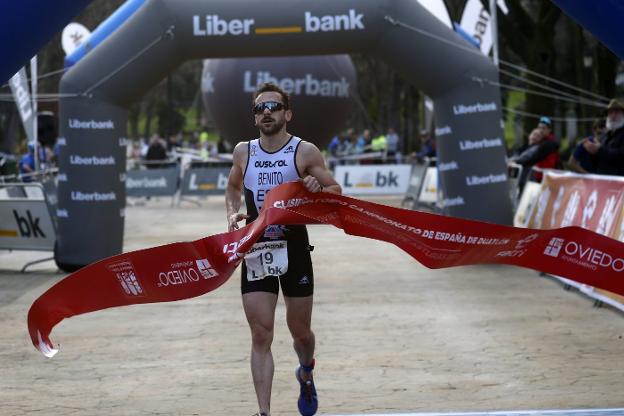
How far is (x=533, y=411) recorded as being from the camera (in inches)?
250

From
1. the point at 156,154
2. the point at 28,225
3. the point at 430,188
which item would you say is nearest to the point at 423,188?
the point at 430,188

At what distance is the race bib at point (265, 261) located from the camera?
6227 millimetres

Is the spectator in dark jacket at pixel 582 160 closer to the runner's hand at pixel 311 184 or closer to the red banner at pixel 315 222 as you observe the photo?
the red banner at pixel 315 222

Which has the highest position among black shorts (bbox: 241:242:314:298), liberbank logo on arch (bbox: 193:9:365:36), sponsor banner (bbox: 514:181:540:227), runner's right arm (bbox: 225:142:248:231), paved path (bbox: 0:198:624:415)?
liberbank logo on arch (bbox: 193:9:365:36)

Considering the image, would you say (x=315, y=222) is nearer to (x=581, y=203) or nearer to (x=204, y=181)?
(x=581, y=203)

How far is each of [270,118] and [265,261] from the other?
0.82 metres

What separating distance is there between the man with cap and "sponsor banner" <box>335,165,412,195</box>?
52.6ft

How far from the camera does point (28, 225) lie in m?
14.8

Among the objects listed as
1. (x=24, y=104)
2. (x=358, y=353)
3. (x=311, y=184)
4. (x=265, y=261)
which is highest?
(x=24, y=104)

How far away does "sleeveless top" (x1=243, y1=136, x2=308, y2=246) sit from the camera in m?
6.37

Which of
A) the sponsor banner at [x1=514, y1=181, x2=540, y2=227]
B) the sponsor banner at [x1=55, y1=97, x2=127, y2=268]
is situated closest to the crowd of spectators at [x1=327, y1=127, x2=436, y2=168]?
the sponsor banner at [x1=514, y1=181, x2=540, y2=227]

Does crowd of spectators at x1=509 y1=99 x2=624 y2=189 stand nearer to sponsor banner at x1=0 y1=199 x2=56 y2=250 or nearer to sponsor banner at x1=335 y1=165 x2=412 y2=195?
sponsor banner at x1=0 y1=199 x2=56 y2=250

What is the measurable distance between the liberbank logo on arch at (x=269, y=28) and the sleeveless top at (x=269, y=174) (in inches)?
309

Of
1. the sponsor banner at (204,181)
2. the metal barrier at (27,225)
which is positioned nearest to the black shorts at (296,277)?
the metal barrier at (27,225)
